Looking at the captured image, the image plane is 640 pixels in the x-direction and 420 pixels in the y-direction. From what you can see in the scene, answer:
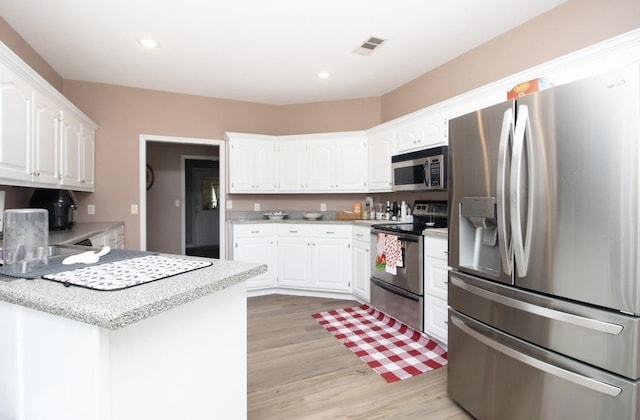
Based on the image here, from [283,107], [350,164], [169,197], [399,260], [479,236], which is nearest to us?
[479,236]

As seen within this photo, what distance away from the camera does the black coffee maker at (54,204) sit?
2.78 metres

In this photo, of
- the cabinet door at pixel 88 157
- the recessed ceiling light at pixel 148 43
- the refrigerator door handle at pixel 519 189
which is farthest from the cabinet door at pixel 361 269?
the cabinet door at pixel 88 157

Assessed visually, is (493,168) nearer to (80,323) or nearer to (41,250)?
(80,323)

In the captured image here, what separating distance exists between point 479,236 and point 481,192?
0.84 ft

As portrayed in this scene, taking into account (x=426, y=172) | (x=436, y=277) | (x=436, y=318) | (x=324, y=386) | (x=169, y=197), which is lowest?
(x=324, y=386)

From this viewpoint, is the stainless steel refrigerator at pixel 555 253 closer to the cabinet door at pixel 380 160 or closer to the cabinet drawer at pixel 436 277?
the cabinet drawer at pixel 436 277

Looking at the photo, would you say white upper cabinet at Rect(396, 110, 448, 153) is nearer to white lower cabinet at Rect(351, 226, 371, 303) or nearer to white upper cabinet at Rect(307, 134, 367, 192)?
white upper cabinet at Rect(307, 134, 367, 192)

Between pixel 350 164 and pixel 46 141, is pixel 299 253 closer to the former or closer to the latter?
pixel 350 164

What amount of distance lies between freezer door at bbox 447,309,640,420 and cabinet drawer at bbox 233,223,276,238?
251 cm

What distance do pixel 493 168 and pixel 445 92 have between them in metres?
2.09

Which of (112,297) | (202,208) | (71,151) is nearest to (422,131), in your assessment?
(112,297)

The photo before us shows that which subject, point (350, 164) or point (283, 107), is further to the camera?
point (283, 107)

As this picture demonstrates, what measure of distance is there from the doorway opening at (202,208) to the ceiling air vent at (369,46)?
4.38 metres

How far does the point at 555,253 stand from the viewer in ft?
4.32
